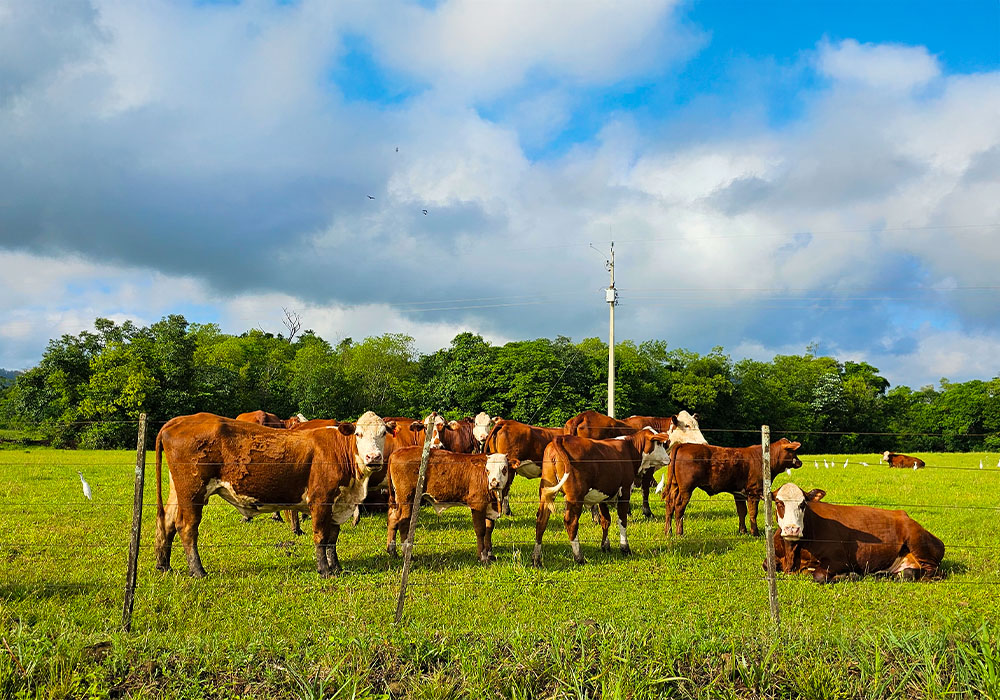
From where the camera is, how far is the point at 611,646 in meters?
5.32

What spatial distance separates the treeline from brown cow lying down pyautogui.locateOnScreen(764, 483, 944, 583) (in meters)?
38.7

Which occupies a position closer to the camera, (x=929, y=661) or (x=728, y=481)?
(x=929, y=661)

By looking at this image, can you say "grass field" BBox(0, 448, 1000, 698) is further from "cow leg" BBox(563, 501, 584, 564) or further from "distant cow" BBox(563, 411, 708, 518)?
"distant cow" BBox(563, 411, 708, 518)

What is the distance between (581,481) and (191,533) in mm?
5055

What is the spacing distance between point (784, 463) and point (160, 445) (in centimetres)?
1005

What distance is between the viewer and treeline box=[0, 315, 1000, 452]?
147 ft

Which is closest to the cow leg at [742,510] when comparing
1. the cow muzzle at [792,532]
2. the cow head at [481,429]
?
the cow muzzle at [792,532]

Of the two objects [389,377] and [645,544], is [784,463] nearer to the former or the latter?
[645,544]

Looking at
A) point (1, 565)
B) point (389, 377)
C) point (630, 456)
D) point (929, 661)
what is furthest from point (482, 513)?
point (389, 377)

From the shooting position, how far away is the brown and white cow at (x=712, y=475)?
11227mm

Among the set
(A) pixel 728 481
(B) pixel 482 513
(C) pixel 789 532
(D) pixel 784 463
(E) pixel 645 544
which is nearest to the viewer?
(C) pixel 789 532

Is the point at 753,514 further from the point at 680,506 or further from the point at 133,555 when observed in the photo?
the point at 133,555

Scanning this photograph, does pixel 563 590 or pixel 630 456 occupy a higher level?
pixel 630 456

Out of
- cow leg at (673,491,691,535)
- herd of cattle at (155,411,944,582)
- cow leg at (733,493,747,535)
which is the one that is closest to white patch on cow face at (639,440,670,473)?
cow leg at (673,491,691,535)
